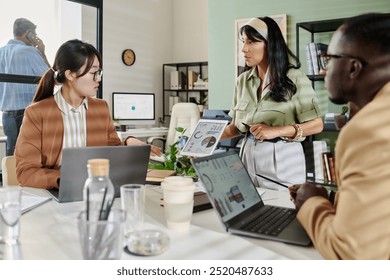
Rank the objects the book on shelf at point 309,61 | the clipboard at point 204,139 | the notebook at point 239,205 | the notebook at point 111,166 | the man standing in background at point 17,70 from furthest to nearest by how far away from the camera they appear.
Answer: the man standing in background at point 17,70, the book on shelf at point 309,61, the clipboard at point 204,139, the notebook at point 111,166, the notebook at point 239,205

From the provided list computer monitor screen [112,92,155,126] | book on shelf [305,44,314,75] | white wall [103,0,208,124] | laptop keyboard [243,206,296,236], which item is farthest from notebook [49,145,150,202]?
white wall [103,0,208,124]

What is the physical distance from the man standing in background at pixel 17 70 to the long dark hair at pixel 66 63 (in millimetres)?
2458

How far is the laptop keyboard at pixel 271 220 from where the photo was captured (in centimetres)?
96

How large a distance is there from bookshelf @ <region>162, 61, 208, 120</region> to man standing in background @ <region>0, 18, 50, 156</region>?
2.18m

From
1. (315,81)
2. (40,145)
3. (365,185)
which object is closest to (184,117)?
(315,81)

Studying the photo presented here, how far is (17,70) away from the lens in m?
3.93

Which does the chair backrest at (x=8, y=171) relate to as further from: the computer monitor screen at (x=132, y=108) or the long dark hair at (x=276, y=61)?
the computer monitor screen at (x=132, y=108)

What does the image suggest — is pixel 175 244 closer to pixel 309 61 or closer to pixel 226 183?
pixel 226 183

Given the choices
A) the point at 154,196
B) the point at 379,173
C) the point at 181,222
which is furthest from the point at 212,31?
the point at 379,173

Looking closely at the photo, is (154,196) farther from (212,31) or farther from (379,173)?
(212,31)

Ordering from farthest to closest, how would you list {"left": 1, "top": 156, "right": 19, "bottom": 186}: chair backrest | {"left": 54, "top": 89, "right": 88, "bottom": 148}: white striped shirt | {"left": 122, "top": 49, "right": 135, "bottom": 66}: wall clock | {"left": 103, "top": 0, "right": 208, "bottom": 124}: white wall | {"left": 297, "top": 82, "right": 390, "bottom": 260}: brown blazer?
{"left": 122, "top": 49, "right": 135, "bottom": 66}: wall clock, {"left": 103, "top": 0, "right": 208, "bottom": 124}: white wall, {"left": 1, "top": 156, "right": 19, "bottom": 186}: chair backrest, {"left": 54, "top": 89, "right": 88, "bottom": 148}: white striped shirt, {"left": 297, "top": 82, "right": 390, "bottom": 260}: brown blazer

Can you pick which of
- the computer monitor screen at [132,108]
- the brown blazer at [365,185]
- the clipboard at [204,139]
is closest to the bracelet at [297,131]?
the clipboard at [204,139]

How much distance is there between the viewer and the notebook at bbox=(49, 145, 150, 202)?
1.15 meters

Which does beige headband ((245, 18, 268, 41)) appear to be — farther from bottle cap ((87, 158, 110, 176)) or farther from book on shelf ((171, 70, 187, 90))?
book on shelf ((171, 70, 187, 90))
